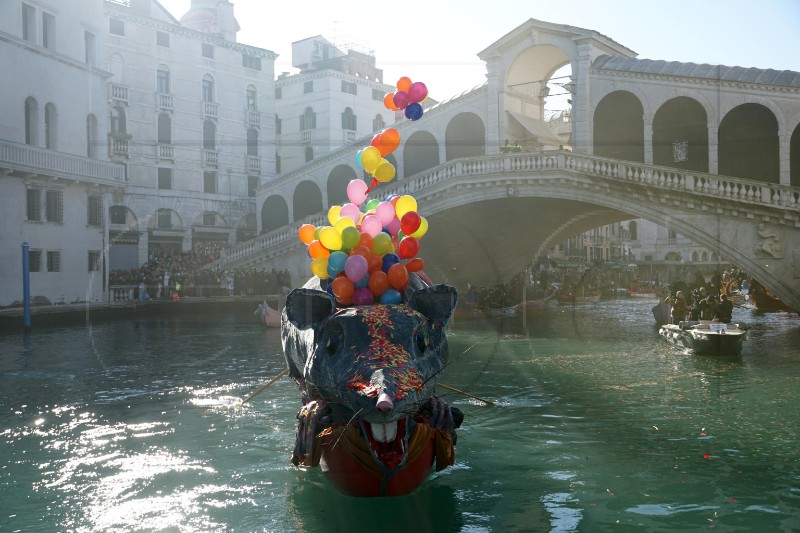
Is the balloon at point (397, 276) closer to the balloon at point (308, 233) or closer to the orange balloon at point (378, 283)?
the orange balloon at point (378, 283)

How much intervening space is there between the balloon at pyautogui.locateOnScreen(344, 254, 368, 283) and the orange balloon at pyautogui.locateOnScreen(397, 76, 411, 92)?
3151mm

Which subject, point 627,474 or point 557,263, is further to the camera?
point 557,263

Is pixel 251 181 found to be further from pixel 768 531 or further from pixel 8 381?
pixel 768 531

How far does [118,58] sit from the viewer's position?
39.4 meters

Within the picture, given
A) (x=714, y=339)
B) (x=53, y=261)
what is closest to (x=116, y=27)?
(x=53, y=261)

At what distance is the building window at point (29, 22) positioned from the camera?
28062 mm

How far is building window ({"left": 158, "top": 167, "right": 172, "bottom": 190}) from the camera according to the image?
41.3 metres

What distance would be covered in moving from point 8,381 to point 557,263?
43666 millimetres

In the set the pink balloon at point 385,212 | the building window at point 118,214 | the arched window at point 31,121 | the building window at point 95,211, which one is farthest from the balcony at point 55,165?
the pink balloon at point 385,212

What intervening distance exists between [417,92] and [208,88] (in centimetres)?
3624

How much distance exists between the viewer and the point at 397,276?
7.77 metres

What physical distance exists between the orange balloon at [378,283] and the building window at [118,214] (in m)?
34.5

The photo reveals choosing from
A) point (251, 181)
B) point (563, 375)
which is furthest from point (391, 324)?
point (251, 181)

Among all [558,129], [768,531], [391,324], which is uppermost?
[558,129]
